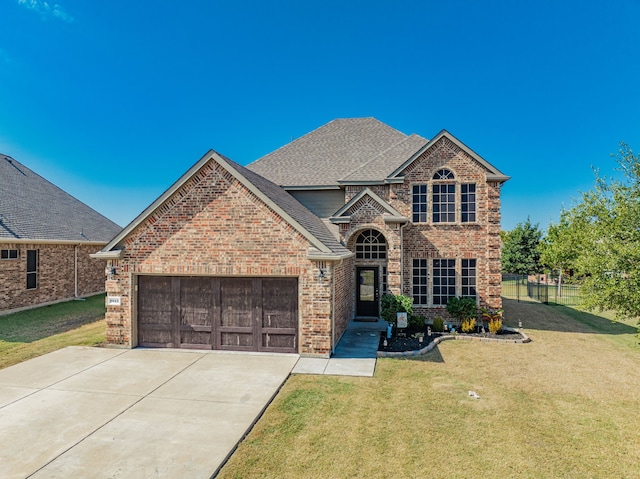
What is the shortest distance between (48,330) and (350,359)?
1150cm

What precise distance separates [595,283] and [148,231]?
11.6 m

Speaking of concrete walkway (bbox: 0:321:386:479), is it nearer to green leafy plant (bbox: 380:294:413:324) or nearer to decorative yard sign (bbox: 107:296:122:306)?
decorative yard sign (bbox: 107:296:122:306)

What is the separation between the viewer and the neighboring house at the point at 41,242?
→ 16.5 metres

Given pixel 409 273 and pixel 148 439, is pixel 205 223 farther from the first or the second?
pixel 409 273

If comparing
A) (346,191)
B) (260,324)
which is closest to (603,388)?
(260,324)

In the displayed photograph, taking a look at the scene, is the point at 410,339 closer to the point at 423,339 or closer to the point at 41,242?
the point at 423,339

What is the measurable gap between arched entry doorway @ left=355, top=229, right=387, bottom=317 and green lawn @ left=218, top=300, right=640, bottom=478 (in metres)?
5.21

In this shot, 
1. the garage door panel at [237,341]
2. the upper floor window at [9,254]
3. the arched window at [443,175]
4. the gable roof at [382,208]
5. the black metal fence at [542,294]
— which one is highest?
the arched window at [443,175]

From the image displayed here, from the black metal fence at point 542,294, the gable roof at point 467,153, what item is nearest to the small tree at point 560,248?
the black metal fence at point 542,294

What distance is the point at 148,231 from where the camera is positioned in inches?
417

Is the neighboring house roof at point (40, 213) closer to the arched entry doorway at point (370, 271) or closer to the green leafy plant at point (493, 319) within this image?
the arched entry doorway at point (370, 271)

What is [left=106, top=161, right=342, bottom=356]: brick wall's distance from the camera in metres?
9.91

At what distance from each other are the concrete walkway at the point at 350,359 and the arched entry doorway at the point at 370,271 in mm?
2250

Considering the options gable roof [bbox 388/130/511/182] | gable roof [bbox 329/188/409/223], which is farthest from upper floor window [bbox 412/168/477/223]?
gable roof [bbox 329/188/409/223]
